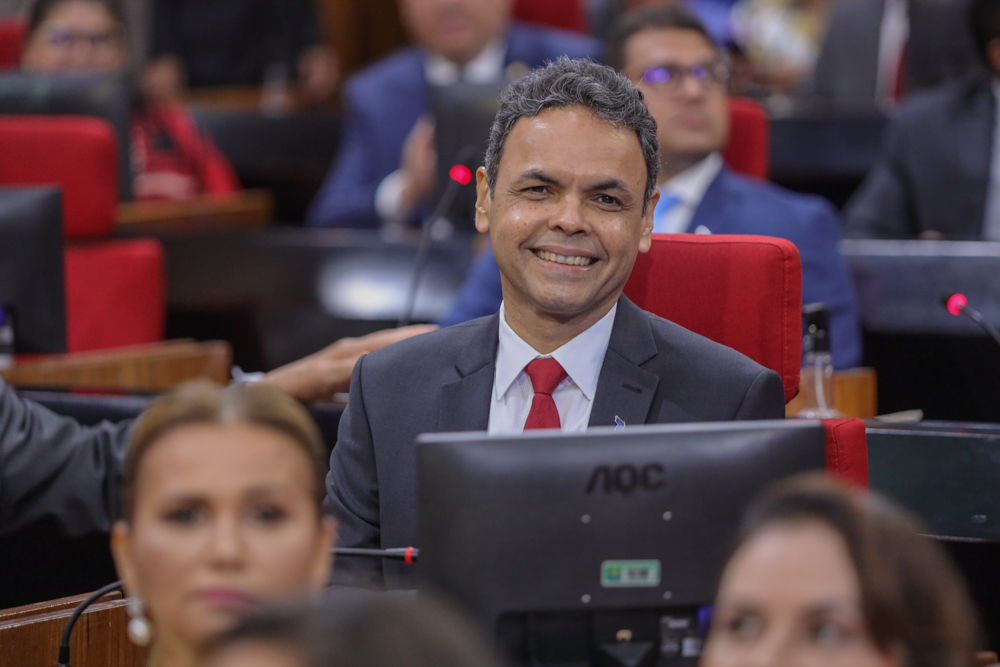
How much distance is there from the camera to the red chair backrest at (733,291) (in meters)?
1.83

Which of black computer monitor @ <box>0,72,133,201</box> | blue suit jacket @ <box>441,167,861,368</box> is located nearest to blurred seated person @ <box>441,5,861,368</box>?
blue suit jacket @ <box>441,167,861,368</box>

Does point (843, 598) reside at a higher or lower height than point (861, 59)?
lower

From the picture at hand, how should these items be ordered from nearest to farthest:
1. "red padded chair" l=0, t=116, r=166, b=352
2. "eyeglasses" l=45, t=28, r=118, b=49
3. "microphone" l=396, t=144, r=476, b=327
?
"microphone" l=396, t=144, r=476, b=327, "red padded chair" l=0, t=116, r=166, b=352, "eyeglasses" l=45, t=28, r=118, b=49

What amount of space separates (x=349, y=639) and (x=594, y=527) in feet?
1.29

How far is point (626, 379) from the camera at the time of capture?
172 centimetres

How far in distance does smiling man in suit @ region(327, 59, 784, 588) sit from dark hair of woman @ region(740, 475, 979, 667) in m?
0.69

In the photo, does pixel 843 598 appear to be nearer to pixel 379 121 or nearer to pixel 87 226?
pixel 87 226

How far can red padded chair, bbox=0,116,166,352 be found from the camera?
11.1 feet

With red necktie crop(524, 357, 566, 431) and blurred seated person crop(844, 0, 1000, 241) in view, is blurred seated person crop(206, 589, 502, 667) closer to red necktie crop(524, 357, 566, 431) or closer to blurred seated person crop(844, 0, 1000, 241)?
red necktie crop(524, 357, 566, 431)

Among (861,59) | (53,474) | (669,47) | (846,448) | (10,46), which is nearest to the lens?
(846,448)

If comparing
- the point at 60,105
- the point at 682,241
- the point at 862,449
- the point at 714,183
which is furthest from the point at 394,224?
the point at 862,449

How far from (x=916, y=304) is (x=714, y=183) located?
1.79 feet

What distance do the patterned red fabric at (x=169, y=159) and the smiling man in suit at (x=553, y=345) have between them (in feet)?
9.39

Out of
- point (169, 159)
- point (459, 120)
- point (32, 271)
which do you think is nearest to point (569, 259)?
point (32, 271)
